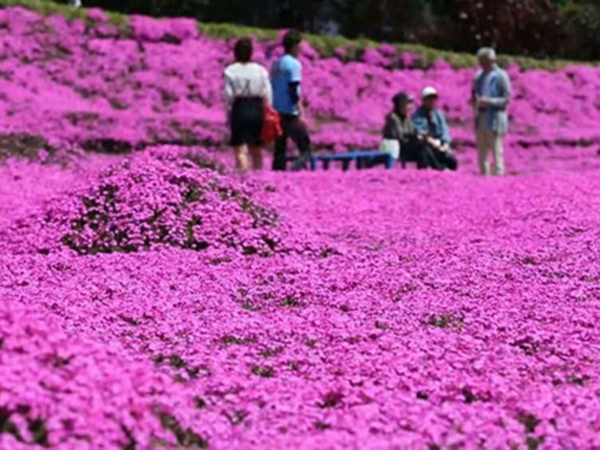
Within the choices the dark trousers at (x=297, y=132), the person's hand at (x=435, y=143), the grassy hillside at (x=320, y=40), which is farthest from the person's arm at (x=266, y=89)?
the grassy hillside at (x=320, y=40)

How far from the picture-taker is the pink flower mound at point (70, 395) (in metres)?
4.79

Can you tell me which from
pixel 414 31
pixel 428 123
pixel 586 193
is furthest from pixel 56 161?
pixel 414 31

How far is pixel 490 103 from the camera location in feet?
71.1

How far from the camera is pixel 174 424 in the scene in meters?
5.27

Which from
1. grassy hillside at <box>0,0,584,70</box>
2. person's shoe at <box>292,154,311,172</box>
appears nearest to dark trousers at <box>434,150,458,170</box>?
person's shoe at <box>292,154,311,172</box>

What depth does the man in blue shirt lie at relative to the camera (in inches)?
758

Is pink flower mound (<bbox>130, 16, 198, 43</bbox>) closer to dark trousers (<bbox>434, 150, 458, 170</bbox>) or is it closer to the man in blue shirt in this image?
dark trousers (<bbox>434, 150, 458, 170</bbox>)

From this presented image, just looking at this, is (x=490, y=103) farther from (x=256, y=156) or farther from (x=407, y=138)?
(x=256, y=156)

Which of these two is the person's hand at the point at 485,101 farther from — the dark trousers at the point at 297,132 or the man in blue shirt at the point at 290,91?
the man in blue shirt at the point at 290,91

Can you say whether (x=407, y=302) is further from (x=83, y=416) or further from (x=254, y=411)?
(x=83, y=416)

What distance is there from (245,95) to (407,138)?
423 centimetres

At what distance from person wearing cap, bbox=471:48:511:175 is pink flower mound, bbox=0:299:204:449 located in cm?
1671

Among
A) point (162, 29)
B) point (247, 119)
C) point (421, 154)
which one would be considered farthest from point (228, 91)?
point (162, 29)

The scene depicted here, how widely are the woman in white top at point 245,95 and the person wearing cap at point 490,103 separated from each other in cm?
461
